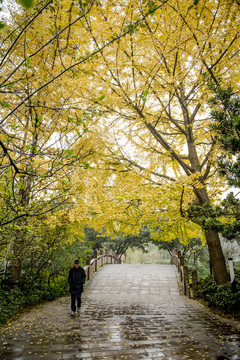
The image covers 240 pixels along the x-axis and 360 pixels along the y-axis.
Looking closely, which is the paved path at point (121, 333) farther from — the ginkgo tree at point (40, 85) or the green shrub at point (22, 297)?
the ginkgo tree at point (40, 85)

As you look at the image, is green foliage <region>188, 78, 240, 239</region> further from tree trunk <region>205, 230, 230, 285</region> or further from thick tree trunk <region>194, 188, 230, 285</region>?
tree trunk <region>205, 230, 230, 285</region>

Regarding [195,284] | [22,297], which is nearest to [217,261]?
[195,284]

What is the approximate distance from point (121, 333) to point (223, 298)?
12.7ft

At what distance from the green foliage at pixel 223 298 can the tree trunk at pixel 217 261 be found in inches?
12.7

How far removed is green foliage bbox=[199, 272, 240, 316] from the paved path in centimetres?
56

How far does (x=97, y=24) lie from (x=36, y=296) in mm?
8394

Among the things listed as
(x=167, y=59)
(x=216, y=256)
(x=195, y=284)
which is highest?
(x=167, y=59)

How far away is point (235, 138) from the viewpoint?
4.23 meters

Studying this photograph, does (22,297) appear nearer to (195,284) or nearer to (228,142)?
(195,284)

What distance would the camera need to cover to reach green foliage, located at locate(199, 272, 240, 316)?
6.44 metres

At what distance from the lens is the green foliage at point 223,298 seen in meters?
6.44

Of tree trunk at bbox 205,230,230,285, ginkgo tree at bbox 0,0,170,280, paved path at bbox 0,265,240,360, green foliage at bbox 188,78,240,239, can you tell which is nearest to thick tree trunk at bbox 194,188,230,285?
tree trunk at bbox 205,230,230,285

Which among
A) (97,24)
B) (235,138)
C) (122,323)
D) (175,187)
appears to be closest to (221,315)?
(122,323)

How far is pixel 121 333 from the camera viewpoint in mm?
4535
